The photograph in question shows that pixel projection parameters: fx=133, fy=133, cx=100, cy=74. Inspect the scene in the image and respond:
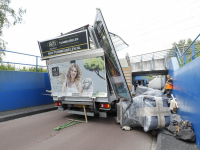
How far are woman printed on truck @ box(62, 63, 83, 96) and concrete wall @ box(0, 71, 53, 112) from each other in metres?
3.46

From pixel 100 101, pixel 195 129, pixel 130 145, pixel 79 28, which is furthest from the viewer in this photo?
pixel 79 28

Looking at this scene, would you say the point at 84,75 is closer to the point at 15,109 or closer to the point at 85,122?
the point at 85,122

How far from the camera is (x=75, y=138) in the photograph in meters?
3.64

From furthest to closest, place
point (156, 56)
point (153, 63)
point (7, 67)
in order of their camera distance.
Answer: point (156, 56) → point (153, 63) → point (7, 67)

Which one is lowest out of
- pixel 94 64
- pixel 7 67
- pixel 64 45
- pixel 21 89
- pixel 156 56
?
pixel 21 89

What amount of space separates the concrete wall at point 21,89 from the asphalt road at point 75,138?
222 centimetres

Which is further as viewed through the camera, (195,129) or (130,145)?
(130,145)

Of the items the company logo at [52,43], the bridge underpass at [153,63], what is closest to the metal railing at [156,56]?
the bridge underpass at [153,63]

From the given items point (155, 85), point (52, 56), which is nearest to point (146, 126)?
point (52, 56)

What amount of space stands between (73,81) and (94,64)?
1122mm

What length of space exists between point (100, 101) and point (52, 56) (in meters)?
2.77

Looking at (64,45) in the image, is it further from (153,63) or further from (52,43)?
(153,63)

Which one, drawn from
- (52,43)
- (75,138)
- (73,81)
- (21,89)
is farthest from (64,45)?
(21,89)

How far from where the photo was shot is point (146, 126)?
3.52 metres
